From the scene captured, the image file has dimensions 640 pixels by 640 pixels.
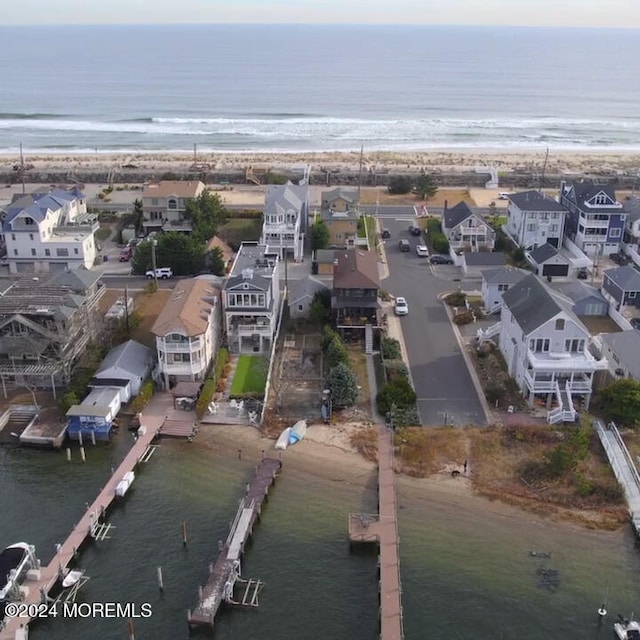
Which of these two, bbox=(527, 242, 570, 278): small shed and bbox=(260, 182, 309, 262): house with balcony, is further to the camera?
bbox=(260, 182, 309, 262): house with balcony

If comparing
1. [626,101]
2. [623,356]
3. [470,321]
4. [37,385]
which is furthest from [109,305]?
[626,101]

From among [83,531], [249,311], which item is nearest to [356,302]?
[249,311]

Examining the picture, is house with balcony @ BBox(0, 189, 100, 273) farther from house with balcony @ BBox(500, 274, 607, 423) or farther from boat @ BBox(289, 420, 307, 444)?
house with balcony @ BBox(500, 274, 607, 423)

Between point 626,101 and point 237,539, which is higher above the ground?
point 626,101

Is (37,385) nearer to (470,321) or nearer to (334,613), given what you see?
(334,613)

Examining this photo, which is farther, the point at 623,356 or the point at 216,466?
the point at 623,356

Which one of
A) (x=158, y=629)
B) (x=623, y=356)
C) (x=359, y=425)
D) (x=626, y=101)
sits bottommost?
(x=158, y=629)

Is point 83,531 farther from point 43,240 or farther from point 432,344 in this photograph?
point 43,240

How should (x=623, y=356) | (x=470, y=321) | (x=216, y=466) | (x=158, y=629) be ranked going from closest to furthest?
(x=158, y=629) < (x=216, y=466) < (x=623, y=356) < (x=470, y=321)

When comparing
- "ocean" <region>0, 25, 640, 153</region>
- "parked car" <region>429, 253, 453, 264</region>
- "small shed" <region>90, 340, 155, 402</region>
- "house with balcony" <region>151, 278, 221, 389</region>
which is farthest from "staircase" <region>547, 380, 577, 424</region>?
"ocean" <region>0, 25, 640, 153</region>
